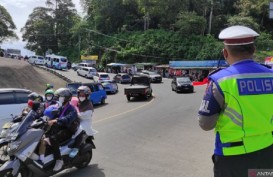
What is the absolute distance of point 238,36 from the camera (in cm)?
295

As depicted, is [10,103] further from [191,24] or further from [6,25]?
[6,25]

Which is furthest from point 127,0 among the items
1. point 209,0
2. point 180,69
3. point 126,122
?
point 126,122

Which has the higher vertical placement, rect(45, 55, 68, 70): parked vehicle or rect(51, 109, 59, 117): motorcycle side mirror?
rect(51, 109, 59, 117): motorcycle side mirror

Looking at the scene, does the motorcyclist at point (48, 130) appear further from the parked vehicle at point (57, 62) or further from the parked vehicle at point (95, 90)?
the parked vehicle at point (57, 62)

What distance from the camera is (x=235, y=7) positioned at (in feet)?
290

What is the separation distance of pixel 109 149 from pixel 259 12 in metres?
77.0

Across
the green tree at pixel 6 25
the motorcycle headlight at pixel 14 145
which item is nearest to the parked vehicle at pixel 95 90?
the motorcycle headlight at pixel 14 145

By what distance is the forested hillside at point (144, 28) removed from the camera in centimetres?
7668

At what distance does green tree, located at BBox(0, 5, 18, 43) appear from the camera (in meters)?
95.2

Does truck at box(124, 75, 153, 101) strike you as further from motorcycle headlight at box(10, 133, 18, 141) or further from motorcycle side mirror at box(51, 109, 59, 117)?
motorcycle headlight at box(10, 133, 18, 141)

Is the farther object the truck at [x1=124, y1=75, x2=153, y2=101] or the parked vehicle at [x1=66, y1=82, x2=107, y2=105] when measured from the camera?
the truck at [x1=124, y1=75, x2=153, y2=101]

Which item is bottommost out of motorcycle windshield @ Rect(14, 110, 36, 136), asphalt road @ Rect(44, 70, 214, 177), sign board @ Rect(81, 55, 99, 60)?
sign board @ Rect(81, 55, 99, 60)

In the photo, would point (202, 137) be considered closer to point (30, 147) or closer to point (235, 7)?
point (30, 147)

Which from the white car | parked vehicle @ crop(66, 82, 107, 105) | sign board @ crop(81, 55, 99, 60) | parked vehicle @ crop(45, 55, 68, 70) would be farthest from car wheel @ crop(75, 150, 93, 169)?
sign board @ crop(81, 55, 99, 60)
